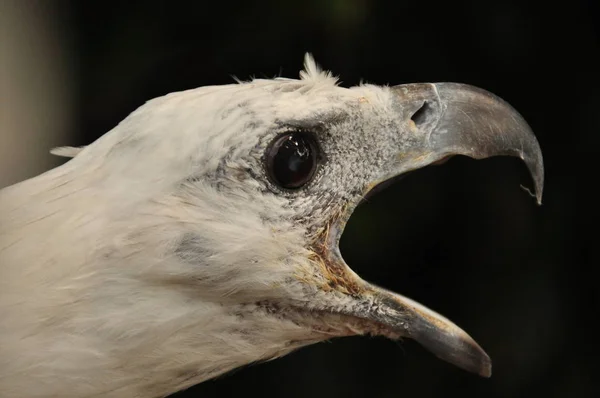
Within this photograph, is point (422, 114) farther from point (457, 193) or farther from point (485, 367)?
point (457, 193)

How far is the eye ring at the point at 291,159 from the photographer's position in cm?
128

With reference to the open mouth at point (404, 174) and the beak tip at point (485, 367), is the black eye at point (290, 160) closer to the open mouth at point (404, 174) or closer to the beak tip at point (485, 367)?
the open mouth at point (404, 174)

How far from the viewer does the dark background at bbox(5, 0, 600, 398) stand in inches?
87.0

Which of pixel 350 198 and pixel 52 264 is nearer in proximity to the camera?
pixel 52 264

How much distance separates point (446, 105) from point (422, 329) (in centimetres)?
39

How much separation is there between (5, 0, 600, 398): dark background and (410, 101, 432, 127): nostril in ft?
2.67

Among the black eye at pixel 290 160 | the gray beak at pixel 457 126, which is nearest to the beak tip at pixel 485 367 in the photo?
the gray beak at pixel 457 126

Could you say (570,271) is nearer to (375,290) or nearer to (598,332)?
(598,332)

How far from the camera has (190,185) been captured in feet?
4.14

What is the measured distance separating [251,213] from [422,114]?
37 cm

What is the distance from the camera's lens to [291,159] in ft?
4.22

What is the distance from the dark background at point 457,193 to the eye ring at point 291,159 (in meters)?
0.94

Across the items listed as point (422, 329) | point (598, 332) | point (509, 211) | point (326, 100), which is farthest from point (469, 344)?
point (598, 332)

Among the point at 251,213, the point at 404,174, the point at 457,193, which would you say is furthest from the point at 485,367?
the point at 457,193
